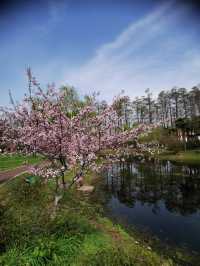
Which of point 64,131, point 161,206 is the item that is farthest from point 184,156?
point 64,131

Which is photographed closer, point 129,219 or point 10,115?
point 10,115

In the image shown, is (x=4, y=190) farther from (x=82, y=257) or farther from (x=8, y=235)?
(x=82, y=257)

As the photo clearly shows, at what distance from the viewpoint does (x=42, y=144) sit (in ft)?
24.2

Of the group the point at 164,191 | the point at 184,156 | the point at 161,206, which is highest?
the point at 184,156

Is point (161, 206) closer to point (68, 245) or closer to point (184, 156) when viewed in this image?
point (68, 245)

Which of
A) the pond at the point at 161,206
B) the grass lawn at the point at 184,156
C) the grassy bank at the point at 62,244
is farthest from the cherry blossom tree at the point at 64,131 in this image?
the grass lawn at the point at 184,156

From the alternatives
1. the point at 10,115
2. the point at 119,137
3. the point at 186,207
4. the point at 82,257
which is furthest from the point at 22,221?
the point at 186,207

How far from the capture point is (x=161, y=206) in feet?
47.0

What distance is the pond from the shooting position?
1041 cm

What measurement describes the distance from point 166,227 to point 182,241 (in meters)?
1.55

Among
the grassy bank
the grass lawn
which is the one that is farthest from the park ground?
the grass lawn

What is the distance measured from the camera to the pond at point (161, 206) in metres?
10.4

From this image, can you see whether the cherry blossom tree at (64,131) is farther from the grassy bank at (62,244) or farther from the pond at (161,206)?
the pond at (161,206)

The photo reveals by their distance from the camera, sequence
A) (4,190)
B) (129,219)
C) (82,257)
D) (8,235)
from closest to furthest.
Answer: (82,257) < (8,235) < (129,219) < (4,190)
